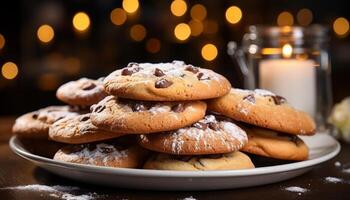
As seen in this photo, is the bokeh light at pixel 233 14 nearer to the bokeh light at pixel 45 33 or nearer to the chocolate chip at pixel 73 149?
the bokeh light at pixel 45 33

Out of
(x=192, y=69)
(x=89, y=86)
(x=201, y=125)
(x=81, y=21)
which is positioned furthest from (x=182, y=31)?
(x=201, y=125)

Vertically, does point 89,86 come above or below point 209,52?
above

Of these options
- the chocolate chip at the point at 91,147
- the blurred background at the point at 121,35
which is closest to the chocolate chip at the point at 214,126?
the chocolate chip at the point at 91,147

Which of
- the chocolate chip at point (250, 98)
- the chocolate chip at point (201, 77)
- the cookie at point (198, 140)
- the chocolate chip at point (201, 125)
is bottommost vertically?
the cookie at point (198, 140)

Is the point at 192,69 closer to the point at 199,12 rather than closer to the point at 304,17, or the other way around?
the point at 199,12

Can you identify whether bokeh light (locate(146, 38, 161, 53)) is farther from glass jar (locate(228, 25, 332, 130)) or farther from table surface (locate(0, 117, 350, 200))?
table surface (locate(0, 117, 350, 200))

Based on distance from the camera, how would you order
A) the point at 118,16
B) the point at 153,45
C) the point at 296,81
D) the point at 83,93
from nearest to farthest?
1. the point at 83,93
2. the point at 296,81
3. the point at 118,16
4. the point at 153,45
